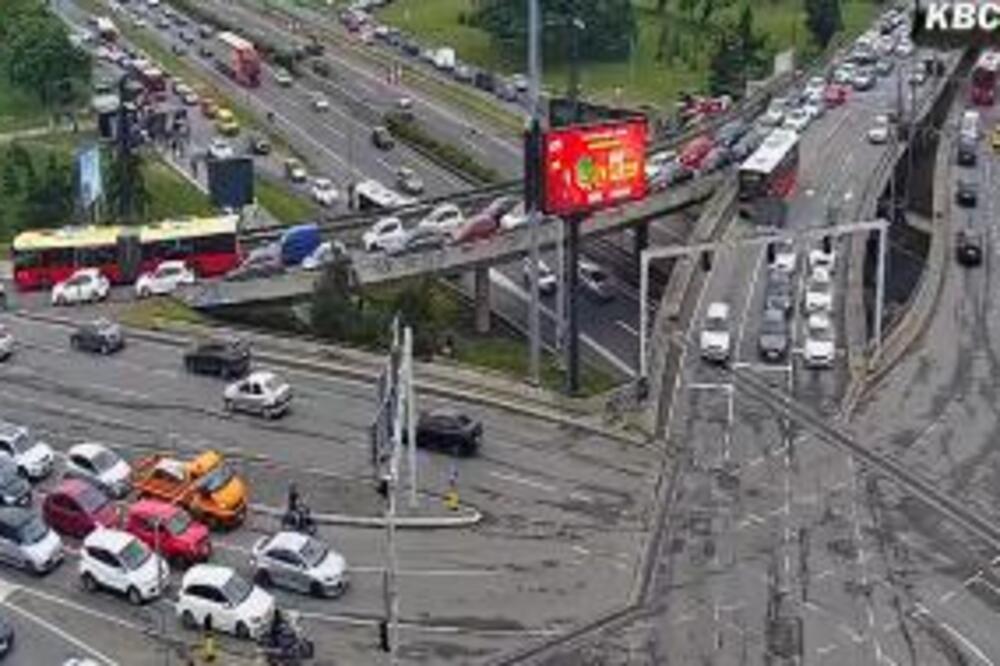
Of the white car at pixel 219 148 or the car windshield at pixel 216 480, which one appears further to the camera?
the white car at pixel 219 148

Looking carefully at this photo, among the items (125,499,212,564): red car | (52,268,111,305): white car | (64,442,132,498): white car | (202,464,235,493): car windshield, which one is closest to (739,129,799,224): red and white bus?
(52,268,111,305): white car

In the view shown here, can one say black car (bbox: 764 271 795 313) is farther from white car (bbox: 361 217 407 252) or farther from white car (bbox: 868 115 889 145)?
white car (bbox: 868 115 889 145)

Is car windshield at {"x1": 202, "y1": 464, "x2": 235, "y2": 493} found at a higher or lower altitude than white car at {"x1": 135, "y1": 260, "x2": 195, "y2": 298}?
higher

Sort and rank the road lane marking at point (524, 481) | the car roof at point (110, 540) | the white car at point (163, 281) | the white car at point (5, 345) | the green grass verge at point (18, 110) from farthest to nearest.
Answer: the green grass verge at point (18, 110) → the white car at point (163, 281) → the white car at point (5, 345) → the road lane marking at point (524, 481) → the car roof at point (110, 540)

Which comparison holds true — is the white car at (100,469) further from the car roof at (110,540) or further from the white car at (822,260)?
the white car at (822,260)

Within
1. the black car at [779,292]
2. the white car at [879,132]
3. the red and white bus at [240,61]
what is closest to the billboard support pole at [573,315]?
the black car at [779,292]

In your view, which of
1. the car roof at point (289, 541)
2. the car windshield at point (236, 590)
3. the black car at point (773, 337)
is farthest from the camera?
the black car at point (773, 337)

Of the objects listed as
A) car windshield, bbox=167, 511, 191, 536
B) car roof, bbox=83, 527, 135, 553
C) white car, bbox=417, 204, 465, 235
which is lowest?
white car, bbox=417, 204, 465, 235

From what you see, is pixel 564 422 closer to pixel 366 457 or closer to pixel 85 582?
pixel 366 457
